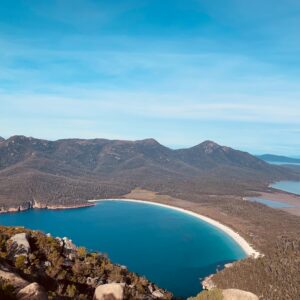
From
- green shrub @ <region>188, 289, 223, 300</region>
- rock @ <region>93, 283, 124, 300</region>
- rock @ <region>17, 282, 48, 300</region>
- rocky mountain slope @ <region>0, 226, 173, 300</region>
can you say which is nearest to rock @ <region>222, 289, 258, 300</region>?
green shrub @ <region>188, 289, 223, 300</region>

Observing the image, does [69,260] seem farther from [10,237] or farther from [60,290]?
[60,290]

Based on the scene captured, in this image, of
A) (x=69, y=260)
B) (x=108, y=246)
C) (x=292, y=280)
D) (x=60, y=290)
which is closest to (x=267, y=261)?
(x=292, y=280)

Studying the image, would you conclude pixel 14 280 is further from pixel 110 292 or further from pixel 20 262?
pixel 20 262

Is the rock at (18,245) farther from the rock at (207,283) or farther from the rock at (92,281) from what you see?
the rock at (207,283)

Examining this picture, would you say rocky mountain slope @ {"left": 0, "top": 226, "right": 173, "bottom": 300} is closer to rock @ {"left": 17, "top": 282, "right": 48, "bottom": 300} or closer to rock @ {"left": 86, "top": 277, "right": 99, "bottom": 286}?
rock @ {"left": 86, "top": 277, "right": 99, "bottom": 286}

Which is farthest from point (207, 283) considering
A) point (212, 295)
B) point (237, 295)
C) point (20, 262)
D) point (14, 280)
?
point (14, 280)

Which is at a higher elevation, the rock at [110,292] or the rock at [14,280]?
the rock at [14,280]

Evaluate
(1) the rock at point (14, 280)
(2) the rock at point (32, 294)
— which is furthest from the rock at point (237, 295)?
(2) the rock at point (32, 294)

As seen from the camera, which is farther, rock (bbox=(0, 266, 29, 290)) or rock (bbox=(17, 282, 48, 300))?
rock (bbox=(0, 266, 29, 290))
